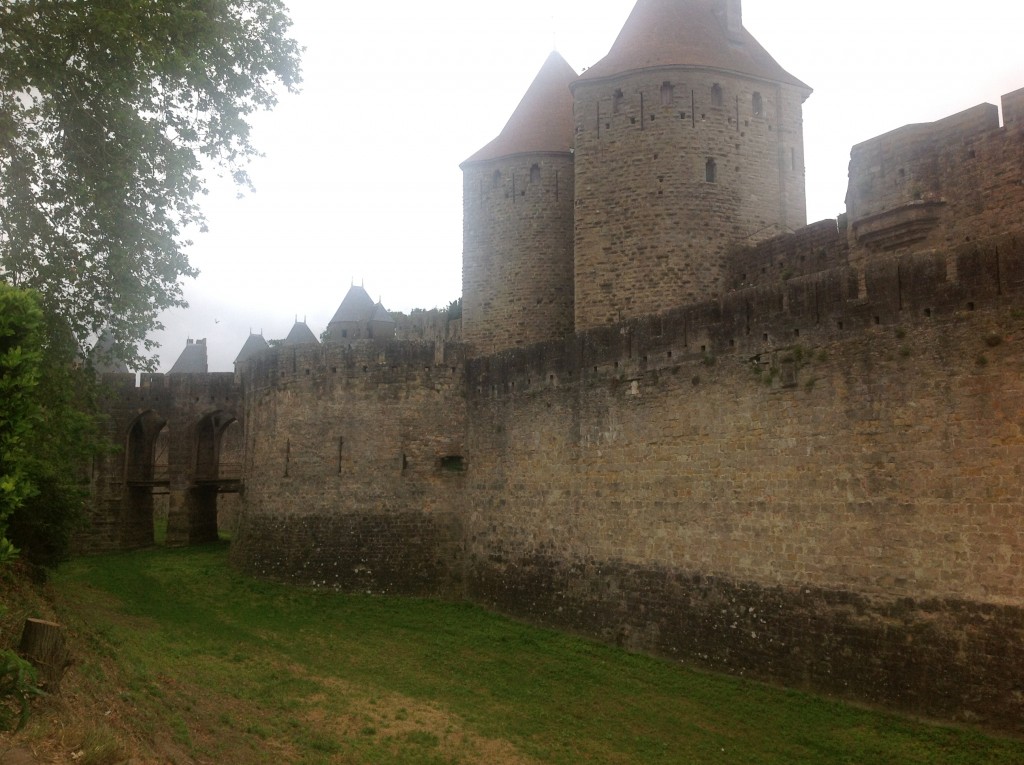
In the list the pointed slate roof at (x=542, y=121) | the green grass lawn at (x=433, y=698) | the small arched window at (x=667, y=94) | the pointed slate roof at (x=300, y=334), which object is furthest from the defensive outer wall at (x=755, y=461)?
the pointed slate roof at (x=300, y=334)

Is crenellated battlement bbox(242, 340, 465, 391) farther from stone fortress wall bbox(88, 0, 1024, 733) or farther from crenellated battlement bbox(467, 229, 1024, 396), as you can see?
crenellated battlement bbox(467, 229, 1024, 396)

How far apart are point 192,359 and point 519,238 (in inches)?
1302

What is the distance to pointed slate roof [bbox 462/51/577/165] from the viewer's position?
2338 cm

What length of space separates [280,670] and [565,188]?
13390 mm

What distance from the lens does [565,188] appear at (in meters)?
23.0

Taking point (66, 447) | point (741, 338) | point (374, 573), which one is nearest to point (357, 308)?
point (374, 573)

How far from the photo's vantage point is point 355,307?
1750 inches

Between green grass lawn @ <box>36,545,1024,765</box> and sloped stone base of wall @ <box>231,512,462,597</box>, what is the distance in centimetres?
115

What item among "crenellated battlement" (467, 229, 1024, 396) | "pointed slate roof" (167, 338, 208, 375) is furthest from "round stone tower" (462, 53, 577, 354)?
"pointed slate roof" (167, 338, 208, 375)

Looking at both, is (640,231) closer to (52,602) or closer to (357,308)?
(52,602)

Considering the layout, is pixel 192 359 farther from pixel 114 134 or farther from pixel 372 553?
pixel 114 134

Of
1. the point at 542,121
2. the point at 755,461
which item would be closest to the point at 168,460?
the point at 542,121

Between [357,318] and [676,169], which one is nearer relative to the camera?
[676,169]

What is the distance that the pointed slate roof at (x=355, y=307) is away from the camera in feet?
144
